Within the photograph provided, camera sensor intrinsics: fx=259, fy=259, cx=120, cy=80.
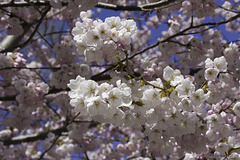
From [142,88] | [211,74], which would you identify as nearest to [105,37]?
[142,88]

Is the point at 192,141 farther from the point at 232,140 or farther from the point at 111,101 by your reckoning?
the point at 111,101

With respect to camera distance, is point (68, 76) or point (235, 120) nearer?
point (235, 120)

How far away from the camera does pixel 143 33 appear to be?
9.45 m

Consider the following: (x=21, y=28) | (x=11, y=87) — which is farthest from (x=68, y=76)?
(x=11, y=87)

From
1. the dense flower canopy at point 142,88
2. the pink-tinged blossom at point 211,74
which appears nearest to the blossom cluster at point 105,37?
the dense flower canopy at point 142,88

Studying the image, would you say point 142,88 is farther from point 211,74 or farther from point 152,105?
point 211,74

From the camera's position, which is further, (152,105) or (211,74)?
(211,74)

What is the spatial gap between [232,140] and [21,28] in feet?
10.5

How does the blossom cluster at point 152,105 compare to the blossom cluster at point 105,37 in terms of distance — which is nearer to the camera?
the blossom cluster at point 152,105

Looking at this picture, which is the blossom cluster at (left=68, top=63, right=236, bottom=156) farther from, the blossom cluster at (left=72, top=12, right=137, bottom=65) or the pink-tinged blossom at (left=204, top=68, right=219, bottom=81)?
the blossom cluster at (left=72, top=12, right=137, bottom=65)

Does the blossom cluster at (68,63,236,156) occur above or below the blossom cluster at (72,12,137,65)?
below

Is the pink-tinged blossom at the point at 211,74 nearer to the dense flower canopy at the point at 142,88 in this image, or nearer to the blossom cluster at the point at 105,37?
the dense flower canopy at the point at 142,88

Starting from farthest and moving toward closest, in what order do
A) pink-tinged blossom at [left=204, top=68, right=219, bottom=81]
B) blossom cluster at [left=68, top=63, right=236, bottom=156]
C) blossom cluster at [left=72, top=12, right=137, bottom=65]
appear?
pink-tinged blossom at [left=204, top=68, right=219, bottom=81] → blossom cluster at [left=72, top=12, right=137, bottom=65] → blossom cluster at [left=68, top=63, right=236, bottom=156]

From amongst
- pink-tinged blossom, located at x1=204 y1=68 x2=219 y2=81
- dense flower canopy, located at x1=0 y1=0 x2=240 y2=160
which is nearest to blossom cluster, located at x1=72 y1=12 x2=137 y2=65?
dense flower canopy, located at x1=0 y1=0 x2=240 y2=160
